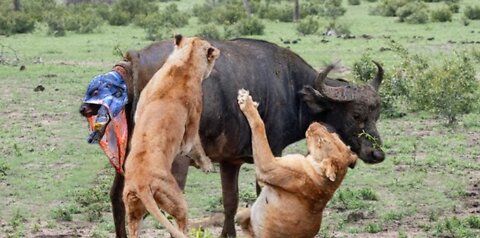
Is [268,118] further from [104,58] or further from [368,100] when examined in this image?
[104,58]

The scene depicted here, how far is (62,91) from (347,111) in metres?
8.71

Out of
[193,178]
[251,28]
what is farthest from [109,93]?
[251,28]

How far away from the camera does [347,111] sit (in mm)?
10125

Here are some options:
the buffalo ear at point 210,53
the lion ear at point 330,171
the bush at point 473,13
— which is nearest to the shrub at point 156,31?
the bush at point 473,13

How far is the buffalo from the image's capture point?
28.7 feet

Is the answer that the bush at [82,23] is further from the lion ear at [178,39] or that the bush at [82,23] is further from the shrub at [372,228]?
the lion ear at [178,39]

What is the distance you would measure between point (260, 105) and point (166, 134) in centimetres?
270

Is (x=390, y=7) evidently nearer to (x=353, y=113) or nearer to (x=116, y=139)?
(x=353, y=113)

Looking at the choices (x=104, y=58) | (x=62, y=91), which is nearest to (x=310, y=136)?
(x=62, y=91)

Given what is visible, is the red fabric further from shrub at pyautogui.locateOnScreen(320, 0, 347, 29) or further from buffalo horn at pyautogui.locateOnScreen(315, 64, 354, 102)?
shrub at pyautogui.locateOnScreen(320, 0, 347, 29)

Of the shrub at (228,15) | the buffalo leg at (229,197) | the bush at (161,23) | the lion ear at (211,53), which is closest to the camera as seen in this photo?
the lion ear at (211,53)

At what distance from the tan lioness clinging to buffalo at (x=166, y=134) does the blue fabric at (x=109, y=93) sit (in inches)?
44.6

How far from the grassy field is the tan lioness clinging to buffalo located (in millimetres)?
2779

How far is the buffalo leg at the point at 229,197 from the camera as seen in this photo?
31.8 feet
